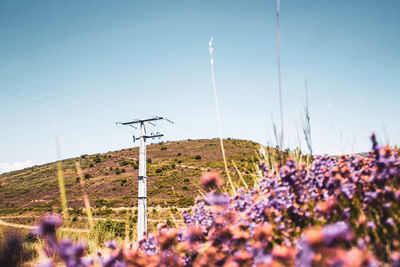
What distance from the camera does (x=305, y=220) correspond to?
184cm

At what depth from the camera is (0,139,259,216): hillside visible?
47375mm

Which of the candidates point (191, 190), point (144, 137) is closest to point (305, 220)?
point (144, 137)

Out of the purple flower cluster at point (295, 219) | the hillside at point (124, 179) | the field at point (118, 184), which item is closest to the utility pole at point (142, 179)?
the field at point (118, 184)

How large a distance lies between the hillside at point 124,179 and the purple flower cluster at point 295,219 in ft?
123

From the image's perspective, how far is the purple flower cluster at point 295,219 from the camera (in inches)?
57.8

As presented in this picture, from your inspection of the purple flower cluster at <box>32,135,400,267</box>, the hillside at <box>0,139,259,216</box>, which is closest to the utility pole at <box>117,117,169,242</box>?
the purple flower cluster at <box>32,135,400,267</box>

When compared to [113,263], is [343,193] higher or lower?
higher

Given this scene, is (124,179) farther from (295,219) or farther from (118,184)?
(295,219)

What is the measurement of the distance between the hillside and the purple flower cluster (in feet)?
123

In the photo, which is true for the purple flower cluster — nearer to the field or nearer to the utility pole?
the utility pole

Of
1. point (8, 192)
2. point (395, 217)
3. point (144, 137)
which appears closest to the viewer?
point (395, 217)

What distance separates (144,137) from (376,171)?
20354mm

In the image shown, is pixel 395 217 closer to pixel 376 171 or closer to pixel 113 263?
pixel 376 171

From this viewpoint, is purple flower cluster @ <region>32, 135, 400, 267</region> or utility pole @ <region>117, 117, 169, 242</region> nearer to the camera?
purple flower cluster @ <region>32, 135, 400, 267</region>
